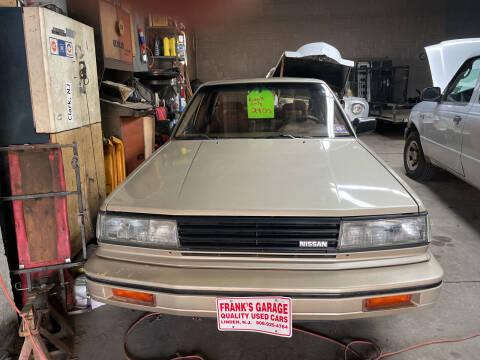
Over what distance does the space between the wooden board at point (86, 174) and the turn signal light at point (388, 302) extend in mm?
1969

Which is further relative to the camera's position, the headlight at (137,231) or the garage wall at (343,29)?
the garage wall at (343,29)

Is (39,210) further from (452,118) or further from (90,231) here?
(452,118)

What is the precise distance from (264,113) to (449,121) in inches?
87.4

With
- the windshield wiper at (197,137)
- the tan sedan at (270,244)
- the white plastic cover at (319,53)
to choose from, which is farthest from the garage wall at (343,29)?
the tan sedan at (270,244)

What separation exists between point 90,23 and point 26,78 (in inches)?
68.1

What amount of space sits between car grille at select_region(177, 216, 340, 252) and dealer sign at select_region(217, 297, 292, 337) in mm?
219

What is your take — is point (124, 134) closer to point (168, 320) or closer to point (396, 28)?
point (168, 320)

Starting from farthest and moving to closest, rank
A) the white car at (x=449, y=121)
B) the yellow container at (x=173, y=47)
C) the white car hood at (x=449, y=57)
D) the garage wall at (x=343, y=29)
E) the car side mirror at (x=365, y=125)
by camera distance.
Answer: the garage wall at (x=343, y=29), the yellow container at (x=173, y=47), the white car hood at (x=449, y=57), the white car at (x=449, y=121), the car side mirror at (x=365, y=125)

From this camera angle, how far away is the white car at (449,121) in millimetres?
3295

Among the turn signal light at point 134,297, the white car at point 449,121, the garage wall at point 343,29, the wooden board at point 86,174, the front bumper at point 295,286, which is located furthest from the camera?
the garage wall at point 343,29

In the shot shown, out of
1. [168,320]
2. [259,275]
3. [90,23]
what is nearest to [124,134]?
[90,23]

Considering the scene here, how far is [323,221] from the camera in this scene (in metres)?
1.53

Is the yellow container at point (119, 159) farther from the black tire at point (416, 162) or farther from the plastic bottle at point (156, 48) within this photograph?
the plastic bottle at point (156, 48)

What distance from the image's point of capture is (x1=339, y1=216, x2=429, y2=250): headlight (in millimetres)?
1558
